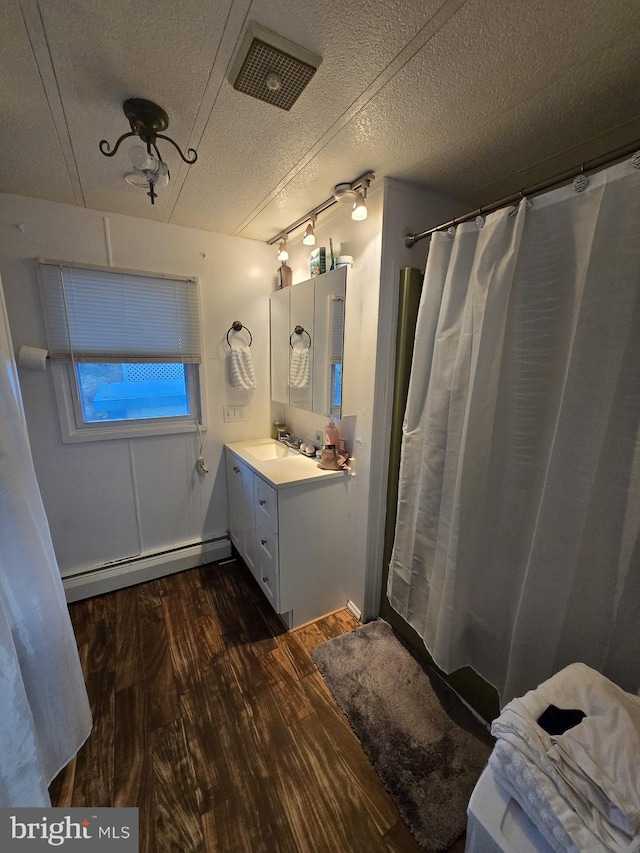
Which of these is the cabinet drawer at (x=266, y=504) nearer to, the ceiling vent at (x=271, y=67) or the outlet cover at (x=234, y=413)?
the outlet cover at (x=234, y=413)

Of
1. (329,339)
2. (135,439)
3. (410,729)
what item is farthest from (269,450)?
(410,729)

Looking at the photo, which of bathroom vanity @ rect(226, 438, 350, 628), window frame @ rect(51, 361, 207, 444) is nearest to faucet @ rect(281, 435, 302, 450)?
bathroom vanity @ rect(226, 438, 350, 628)

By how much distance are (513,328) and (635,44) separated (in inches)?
28.4

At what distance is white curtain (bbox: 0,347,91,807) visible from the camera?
852 millimetres

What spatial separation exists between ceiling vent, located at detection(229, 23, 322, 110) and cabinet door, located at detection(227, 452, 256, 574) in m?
1.65

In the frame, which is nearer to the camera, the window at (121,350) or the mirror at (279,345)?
the window at (121,350)

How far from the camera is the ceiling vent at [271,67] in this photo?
832 millimetres

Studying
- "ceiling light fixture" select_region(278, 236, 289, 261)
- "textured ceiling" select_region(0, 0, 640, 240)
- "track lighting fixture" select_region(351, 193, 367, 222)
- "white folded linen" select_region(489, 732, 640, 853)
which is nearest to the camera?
"white folded linen" select_region(489, 732, 640, 853)

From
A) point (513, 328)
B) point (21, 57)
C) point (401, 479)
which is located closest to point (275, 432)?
point (401, 479)

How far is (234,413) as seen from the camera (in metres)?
2.42

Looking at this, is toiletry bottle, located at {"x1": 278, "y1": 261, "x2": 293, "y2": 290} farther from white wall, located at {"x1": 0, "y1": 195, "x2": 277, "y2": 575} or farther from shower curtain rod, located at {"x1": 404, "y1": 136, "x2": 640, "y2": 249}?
shower curtain rod, located at {"x1": 404, "y1": 136, "x2": 640, "y2": 249}

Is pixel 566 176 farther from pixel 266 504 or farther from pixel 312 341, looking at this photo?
pixel 266 504

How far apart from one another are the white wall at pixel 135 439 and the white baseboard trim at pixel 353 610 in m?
1.10

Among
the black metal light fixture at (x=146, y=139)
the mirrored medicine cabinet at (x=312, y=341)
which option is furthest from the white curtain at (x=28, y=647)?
the mirrored medicine cabinet at (x=312, y=341)
